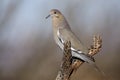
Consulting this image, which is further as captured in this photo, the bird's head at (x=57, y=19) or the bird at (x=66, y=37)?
the bird's head at (x=57, y=19)

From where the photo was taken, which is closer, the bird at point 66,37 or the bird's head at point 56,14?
the bird at point 66,37

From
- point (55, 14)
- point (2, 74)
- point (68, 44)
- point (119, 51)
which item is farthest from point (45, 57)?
point (68, 44)

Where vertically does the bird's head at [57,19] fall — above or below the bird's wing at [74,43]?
above

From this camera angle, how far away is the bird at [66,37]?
5.65 ft

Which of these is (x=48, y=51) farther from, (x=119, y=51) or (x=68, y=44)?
(x=68, y=44)

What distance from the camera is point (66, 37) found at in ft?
6.10

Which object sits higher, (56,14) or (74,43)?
(56,14)

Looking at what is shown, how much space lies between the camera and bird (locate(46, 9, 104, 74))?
5.65 feet

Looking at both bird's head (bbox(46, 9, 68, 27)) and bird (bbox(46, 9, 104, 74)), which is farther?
bird's head (bbox(46, 9, 68, 27))

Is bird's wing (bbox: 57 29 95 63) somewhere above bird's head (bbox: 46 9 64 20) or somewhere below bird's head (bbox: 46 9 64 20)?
below

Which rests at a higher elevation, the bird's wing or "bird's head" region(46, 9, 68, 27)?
"bird's head" region(46, 9, 68, 27)

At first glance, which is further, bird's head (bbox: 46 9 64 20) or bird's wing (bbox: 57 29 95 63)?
bird's head (bbox: 46 9 64 20)

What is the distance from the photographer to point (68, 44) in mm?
1405

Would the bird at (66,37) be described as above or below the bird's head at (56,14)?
below
